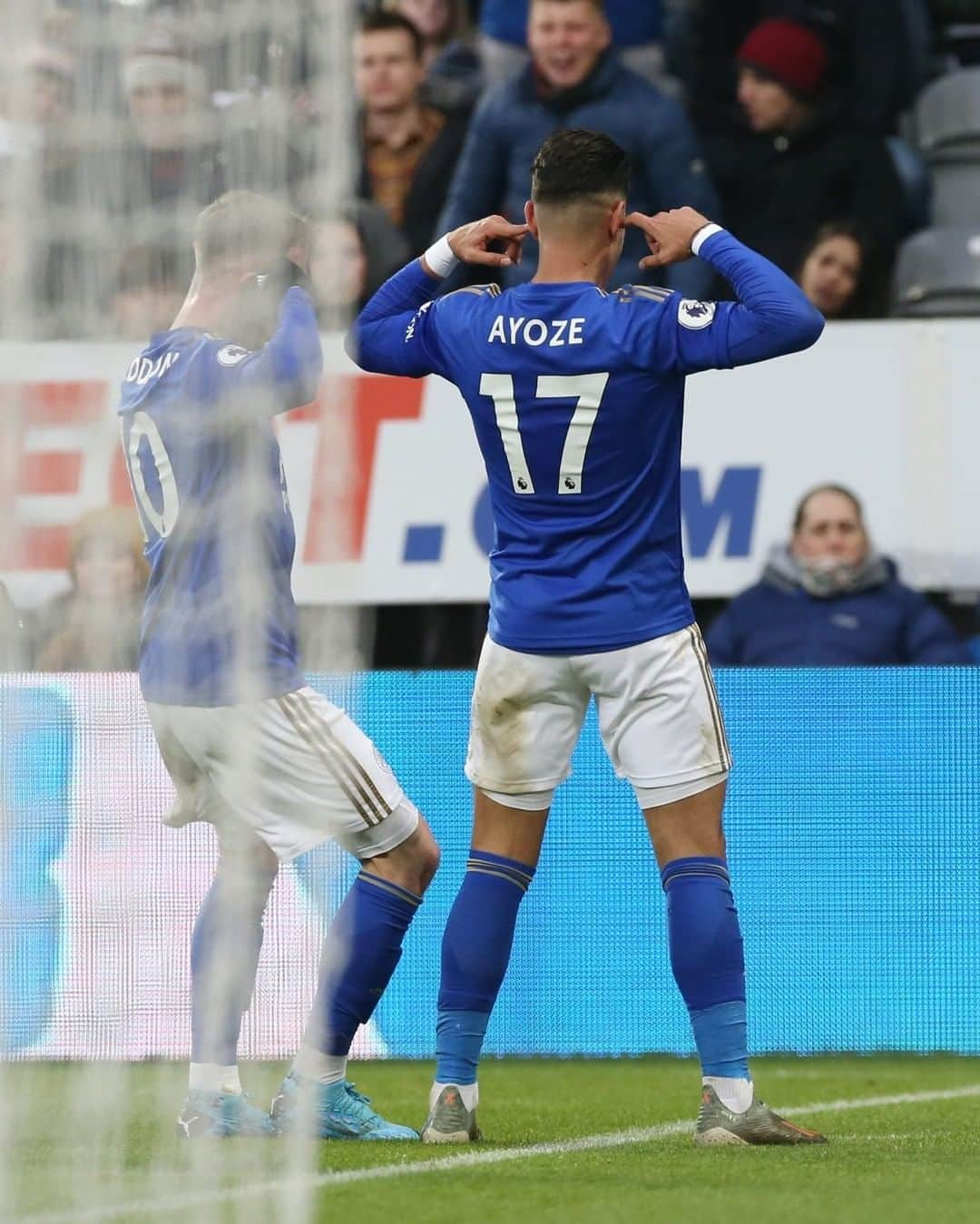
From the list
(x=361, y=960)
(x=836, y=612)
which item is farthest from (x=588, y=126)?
(x=361, y=960)

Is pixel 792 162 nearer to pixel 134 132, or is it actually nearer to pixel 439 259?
pixel 439 259

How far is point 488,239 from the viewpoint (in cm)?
535

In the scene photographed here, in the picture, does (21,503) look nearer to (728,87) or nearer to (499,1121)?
(499,1121)

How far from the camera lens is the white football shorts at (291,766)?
204 inches

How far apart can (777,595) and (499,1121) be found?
310 cm

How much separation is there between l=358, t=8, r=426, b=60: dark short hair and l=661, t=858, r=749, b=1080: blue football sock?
5.37 metres

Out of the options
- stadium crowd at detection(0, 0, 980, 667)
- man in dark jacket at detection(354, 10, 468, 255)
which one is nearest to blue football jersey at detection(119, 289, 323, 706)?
stadium crowd at detection(0, 0, 980, 667)

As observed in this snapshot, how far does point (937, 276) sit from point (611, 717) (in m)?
4.78

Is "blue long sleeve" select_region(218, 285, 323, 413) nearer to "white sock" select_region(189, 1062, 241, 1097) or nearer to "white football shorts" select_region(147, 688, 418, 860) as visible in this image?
"white football shorts" select_region(147, 688, 418, 860)

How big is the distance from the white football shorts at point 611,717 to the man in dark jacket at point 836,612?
3169 mm

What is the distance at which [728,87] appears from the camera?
10117 millimetres

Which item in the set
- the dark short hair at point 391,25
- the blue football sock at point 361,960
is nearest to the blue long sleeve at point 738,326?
the blue football sock at point 361,960

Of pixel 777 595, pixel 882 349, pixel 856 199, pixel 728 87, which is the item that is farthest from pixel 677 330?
pixel 728 87

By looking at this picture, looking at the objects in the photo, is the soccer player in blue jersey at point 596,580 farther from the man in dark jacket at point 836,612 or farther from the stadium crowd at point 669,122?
the man in dark jacket at point 836,612
